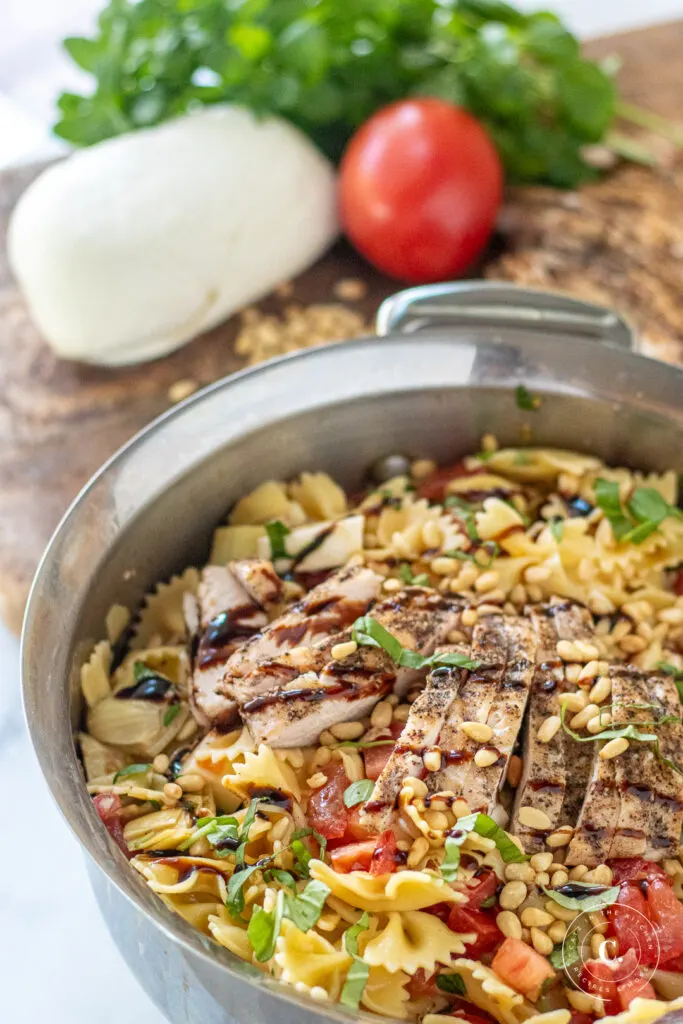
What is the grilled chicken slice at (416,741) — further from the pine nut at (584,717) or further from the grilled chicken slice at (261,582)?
the grilled chicken slice at (261,582)

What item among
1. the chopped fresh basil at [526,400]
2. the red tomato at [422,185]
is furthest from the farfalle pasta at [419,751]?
the red tomato at [422,185]

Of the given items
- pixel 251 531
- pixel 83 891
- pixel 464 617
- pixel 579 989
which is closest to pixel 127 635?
pixel 251 531

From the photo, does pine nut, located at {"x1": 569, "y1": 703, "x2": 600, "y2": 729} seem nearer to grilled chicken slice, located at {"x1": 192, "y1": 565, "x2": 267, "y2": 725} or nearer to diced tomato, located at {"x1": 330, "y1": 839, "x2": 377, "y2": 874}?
diced tomato, located at {"x1": 330, "y1": 839, "x2": 377, "y2": 874}

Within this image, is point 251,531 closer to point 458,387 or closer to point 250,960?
point 458,387

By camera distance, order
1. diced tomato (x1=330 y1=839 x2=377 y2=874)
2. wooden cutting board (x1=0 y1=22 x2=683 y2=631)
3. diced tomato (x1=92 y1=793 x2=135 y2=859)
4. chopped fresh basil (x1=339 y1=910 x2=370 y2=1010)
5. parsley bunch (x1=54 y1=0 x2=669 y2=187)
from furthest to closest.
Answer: parsley bunch (x1=54 y1=0 x2=669 y2=187)
wooden cutting board (x1=0 y1=22 x2=683 y2=631)
diced tomato (x1=92 y1=793 x2=135 y2=859)
diced tomato (x1=330 y1=839 x2=377 y2=874)
chopped fresh basil (x1=339 y1=910 x2=370 y2=1010)

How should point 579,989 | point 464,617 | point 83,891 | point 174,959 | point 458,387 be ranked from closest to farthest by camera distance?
point 174,959 → point 579,989 → point 464,617 → point 83,891 → point 458,387

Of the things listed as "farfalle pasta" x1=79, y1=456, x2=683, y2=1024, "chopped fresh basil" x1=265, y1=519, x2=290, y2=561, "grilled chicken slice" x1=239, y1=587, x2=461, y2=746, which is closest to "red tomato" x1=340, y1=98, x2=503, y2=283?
"farfalle pasta" x1=79, y1=456, x2=683, y2=1024
